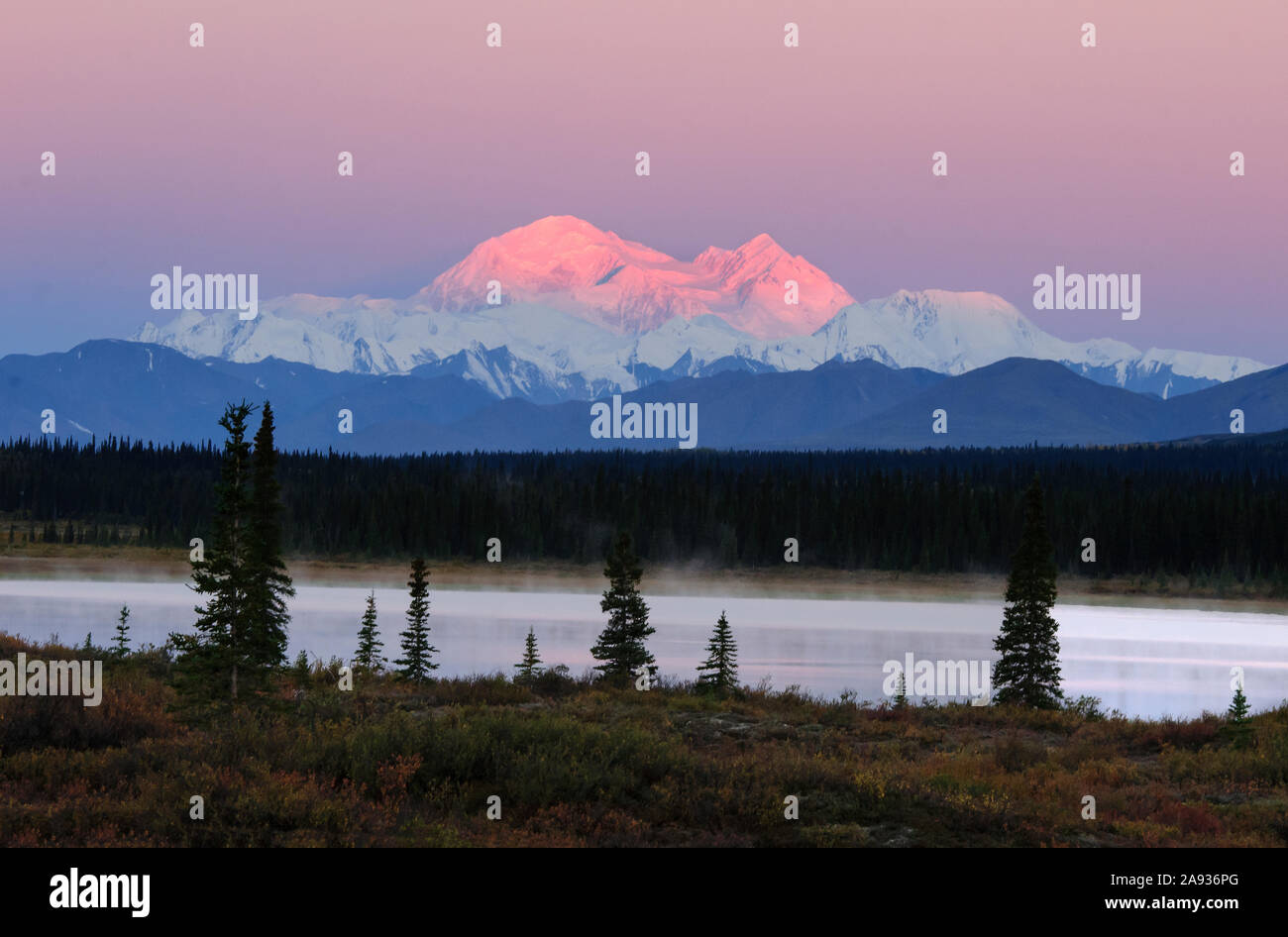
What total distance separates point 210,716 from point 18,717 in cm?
378

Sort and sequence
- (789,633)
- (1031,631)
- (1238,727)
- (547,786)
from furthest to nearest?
(789,633)
(1031,631)
(1238,727)
(547,786)

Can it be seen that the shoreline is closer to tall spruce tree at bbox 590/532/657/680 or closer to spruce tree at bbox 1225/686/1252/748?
tall spruce tree at bbox 590/532/657/680

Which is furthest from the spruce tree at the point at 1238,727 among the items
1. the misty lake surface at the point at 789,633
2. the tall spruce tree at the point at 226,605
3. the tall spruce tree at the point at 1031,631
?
the misty lake surface at the point at 789,633

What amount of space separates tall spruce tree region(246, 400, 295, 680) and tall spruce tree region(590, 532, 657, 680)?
1150 cm

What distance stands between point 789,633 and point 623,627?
40.7 meters

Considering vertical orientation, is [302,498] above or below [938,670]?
above

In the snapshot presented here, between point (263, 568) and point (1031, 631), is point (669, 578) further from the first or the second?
point (263, 568)

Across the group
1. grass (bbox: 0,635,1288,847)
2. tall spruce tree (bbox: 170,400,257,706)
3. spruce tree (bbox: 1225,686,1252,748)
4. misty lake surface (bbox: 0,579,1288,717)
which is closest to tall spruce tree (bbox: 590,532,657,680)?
misty lake surface (bbox: 0,579,1288,717)

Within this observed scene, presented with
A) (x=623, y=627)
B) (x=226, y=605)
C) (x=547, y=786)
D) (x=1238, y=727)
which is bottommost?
(x=1238, y=727)

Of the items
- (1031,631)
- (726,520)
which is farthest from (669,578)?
(1031,631)

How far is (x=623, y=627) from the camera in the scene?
37.1 metres
